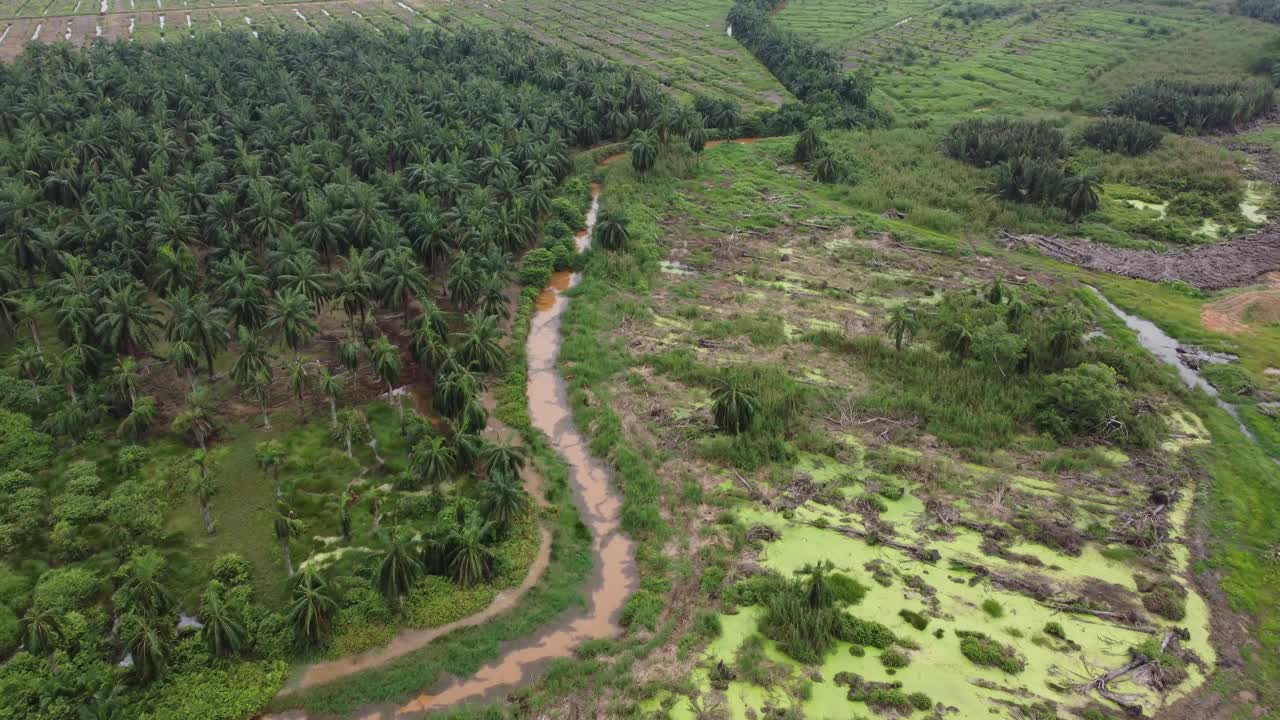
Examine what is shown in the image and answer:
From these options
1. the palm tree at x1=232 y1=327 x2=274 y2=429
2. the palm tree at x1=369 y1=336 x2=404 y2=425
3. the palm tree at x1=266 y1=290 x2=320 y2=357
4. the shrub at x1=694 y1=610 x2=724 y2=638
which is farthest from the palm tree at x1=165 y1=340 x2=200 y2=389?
the shrub at x1=694 y1=610 x2=724 y2=638

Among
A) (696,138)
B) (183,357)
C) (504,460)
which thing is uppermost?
(696,138)

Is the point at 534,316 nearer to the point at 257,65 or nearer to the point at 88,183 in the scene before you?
the point at 88,183

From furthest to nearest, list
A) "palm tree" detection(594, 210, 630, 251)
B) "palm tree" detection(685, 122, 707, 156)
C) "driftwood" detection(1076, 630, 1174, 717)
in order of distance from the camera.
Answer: "palm tree" detection(685, 122, 707, 156) → "palm tree" detection(594, 210, 630, 251) → "driftwood" detection(1076, 630, 1174, 717)

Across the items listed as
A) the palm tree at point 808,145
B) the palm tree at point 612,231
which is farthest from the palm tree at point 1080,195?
the palm tree at point 612,231

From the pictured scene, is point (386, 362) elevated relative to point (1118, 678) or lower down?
elevated

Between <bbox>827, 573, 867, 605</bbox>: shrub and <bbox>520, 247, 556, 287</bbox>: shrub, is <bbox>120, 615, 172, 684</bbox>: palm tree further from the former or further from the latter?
<bbox>520, 247, 556, 287</bbox>: shrub

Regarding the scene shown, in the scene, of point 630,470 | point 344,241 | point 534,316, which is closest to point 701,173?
point 534,316

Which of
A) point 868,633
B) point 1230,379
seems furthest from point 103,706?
point 1230,379

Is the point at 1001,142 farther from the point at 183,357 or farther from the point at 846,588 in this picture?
the point at 183,357
